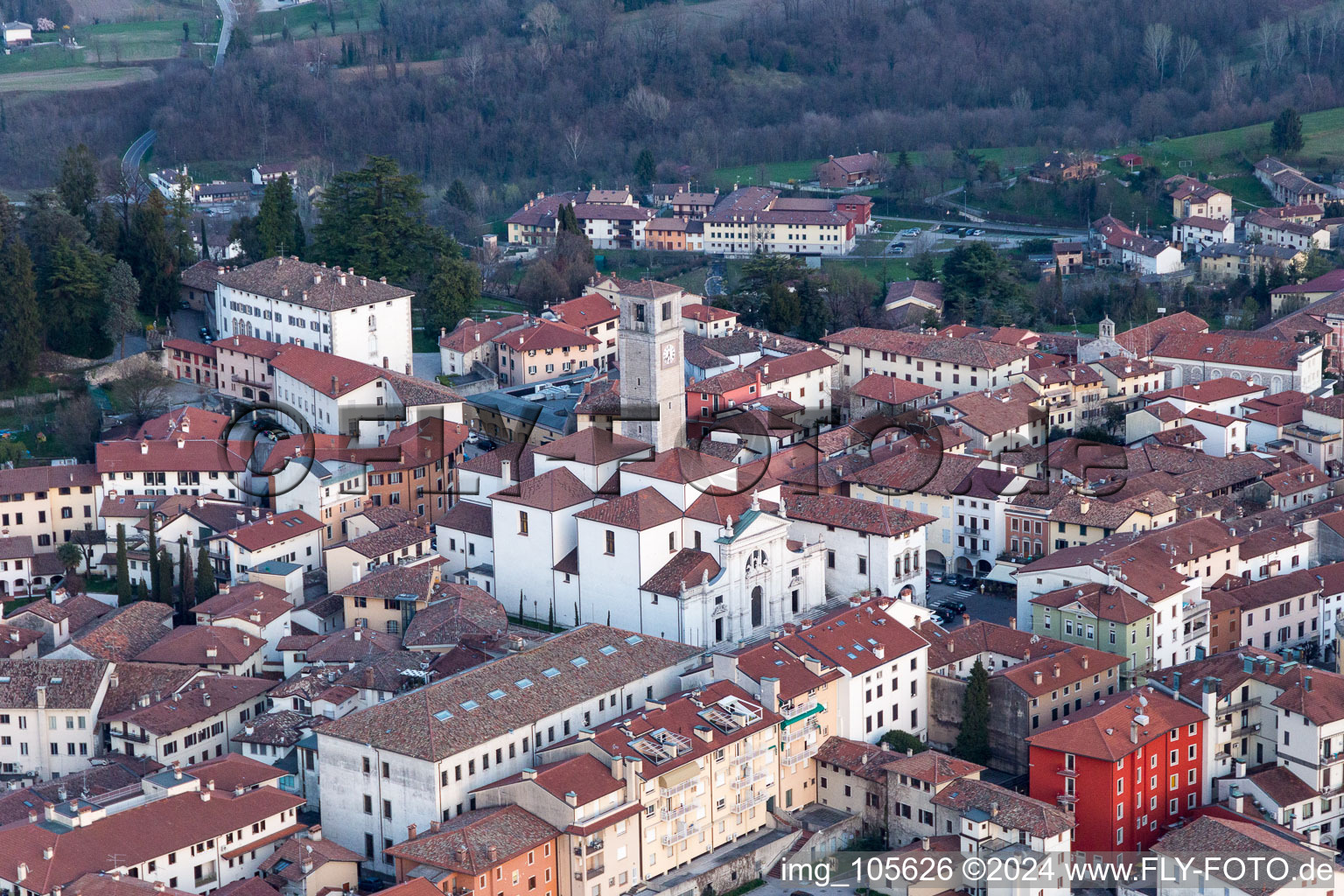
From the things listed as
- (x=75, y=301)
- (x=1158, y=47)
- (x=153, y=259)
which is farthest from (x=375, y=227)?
(x=1158, y=47)

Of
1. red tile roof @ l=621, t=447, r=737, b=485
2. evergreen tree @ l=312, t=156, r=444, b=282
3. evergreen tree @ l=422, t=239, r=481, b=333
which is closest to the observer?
red tile roof @ l=621, t=447, r=737, b=485

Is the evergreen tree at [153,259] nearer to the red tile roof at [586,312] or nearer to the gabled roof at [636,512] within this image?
the red tile roof at [586,312]

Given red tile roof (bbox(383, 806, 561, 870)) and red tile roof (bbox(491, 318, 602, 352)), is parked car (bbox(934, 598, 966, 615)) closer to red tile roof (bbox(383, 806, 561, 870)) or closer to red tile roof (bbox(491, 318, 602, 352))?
red tile roof (bbox(383, 806, 561, 870))

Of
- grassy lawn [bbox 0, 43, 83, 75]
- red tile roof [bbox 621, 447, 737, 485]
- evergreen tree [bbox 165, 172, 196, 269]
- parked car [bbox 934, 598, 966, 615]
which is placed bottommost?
parked car [bbox 934, 598, 966, 615]

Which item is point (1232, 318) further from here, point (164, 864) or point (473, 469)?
point (164, 864)

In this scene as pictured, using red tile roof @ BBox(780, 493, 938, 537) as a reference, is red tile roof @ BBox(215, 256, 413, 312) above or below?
above

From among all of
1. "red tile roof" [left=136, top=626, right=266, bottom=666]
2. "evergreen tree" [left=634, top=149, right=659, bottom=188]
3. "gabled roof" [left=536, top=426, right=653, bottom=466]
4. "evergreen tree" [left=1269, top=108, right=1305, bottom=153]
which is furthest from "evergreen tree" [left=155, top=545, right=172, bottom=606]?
"evergreen tree" [left=1269, top=108, right=1305, bottom=153]

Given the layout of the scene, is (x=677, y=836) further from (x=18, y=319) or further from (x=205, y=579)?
(x=18, y=319)
